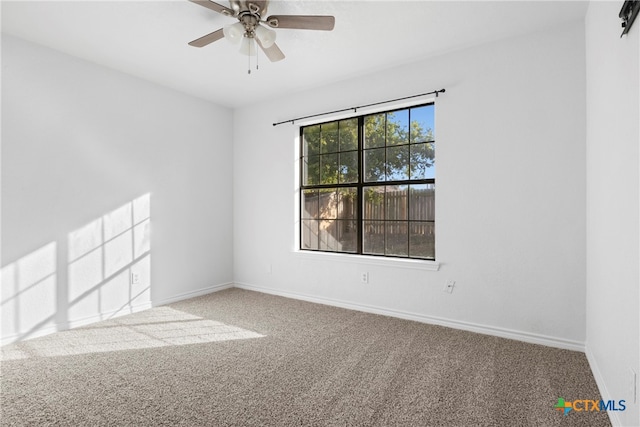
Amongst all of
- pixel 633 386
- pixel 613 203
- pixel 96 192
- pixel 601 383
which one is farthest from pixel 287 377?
pixel 96 192

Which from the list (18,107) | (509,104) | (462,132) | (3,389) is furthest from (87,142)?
(509,104)

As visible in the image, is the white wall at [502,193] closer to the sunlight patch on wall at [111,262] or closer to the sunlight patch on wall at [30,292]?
the sunlight patch on wall at [111,262]

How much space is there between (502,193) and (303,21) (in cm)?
210

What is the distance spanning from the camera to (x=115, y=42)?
9.35 ft

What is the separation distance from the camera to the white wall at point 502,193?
2.53 meters

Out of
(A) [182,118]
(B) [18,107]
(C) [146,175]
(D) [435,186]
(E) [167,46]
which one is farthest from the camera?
(A) [182,118]

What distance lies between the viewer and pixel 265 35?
7.56 feet

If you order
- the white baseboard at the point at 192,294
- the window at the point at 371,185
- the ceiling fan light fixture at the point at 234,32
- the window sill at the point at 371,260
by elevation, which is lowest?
the white baseboard at the point at 192,294

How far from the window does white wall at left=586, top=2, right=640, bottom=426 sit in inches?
50.2

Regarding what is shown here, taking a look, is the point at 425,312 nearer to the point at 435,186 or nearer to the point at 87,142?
the point at 435,186

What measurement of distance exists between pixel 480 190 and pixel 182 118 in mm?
3468

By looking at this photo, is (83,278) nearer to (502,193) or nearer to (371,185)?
(371,185)

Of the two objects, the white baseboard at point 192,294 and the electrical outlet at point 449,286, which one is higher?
the electrical outlet at point 449,286

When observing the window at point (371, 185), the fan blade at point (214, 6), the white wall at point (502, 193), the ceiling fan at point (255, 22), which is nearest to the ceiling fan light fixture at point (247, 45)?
the ceiling fan at point (255, 22)
